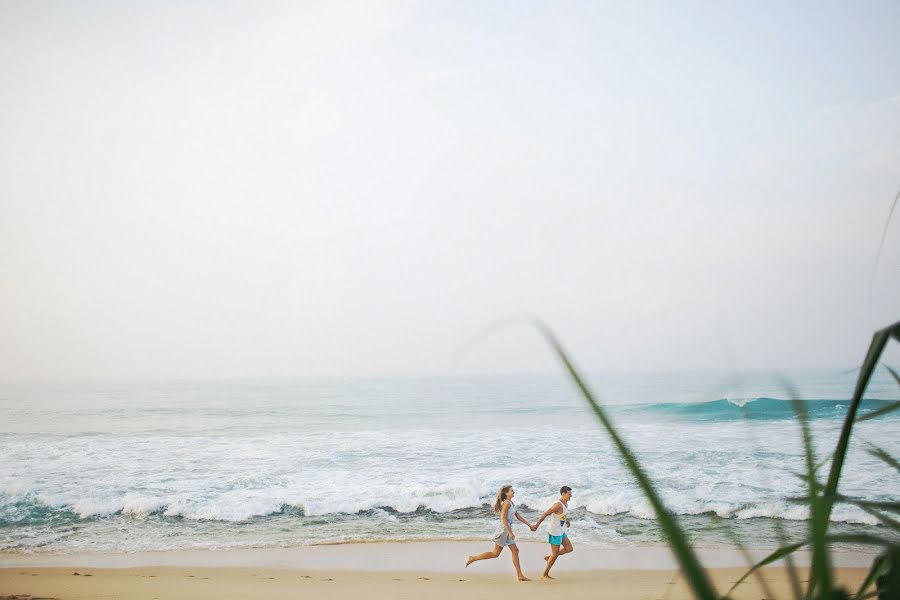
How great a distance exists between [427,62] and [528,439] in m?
→ 21.6

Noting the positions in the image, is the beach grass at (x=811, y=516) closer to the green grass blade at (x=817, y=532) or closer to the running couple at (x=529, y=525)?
the green grass blade at (x=817, y=532)

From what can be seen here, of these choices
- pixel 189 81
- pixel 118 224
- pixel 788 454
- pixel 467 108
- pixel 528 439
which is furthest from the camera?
pixel 118 224

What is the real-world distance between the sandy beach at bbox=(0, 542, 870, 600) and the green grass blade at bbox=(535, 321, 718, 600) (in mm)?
9160

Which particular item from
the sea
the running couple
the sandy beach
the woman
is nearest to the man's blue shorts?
the running couple

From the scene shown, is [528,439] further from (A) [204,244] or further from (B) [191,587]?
(A) [204,244]

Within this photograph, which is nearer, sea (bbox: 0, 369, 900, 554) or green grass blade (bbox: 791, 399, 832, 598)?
green grass blade (bbox: 791, 399, 832, 598)

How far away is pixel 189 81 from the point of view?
132ft

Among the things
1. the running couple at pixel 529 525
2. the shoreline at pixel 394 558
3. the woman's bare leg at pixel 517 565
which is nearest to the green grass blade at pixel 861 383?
the running couple at pixel 529 525

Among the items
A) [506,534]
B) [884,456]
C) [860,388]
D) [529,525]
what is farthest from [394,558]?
[860,388]

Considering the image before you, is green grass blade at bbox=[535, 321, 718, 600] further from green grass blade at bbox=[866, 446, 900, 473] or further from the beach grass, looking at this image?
green grass blade at bbox=[866, 446, 900, 473]

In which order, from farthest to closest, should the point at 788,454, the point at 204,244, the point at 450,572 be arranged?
the point at 204,244 < the point at 788,454 < the point at 450,572

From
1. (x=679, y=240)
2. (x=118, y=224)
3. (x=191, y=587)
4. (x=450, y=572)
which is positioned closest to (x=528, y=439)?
(x=450, y=572)

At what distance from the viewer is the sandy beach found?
29.5 ft

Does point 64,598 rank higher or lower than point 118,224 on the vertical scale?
lower
